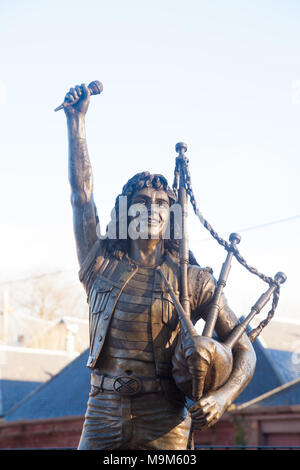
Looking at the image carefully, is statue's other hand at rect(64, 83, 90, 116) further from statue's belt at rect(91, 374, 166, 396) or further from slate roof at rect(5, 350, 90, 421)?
slate roof at rect(5, 350, 90, 421)

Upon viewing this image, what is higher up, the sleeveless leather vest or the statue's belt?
the sleeveless leather vest

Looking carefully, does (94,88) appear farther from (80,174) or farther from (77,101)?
(80,174)

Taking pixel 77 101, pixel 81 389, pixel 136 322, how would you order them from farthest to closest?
1. pixel 81 389
2. pixel 77 101
3. pixel 136 322

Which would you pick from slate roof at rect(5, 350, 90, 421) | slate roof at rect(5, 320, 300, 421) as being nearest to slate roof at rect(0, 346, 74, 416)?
slate roof at rect(5, 350, 90, 421)

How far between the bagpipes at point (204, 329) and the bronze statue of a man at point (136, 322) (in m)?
0.10

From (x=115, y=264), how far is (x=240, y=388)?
1398 mm

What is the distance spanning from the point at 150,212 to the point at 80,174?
66 centimetres

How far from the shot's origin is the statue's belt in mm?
4711

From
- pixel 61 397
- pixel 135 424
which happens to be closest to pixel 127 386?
pixel 135 424

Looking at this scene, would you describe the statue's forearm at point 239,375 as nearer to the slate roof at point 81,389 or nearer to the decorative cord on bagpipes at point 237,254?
the decorative cord on bagpipes at point 237,254

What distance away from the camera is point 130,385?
4.71 metres

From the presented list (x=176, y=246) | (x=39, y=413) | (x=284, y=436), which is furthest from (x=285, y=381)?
(x=176, y=246)
